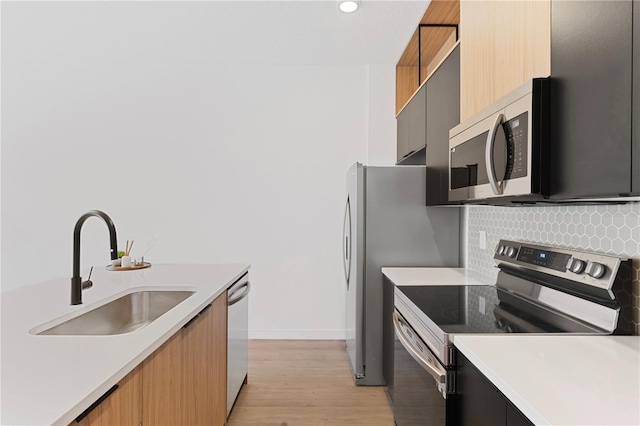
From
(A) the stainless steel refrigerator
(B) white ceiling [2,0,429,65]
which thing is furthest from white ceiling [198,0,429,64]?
(A) the stainless steel refrigerator

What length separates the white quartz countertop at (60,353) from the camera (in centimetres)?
78

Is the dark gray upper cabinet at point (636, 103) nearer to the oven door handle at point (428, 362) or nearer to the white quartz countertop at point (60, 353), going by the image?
the oven door handle at point (428, 362)

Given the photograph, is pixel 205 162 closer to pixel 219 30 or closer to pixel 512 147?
pixel 219 30

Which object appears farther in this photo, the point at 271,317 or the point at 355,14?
the point at 271,317

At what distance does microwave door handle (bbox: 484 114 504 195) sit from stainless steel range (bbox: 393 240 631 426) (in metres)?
0.38

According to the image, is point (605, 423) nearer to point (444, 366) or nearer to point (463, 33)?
point (444, 366)

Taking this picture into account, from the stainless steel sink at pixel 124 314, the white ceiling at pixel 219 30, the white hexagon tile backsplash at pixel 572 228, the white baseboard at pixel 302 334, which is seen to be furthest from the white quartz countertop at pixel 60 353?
the white baseboard at pixel 302 334

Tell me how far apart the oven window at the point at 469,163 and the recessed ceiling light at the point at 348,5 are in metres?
1.42

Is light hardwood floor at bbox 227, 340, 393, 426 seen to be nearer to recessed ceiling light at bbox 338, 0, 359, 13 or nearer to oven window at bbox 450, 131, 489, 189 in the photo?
oven window at bbox 450, 131, 489, 189

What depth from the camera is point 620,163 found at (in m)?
0.93

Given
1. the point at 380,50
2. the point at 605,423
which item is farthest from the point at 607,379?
the point at 380,50

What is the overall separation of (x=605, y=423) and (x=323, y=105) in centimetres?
360

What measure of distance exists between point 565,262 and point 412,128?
1.85 metres

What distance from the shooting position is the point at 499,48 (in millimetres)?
1499
